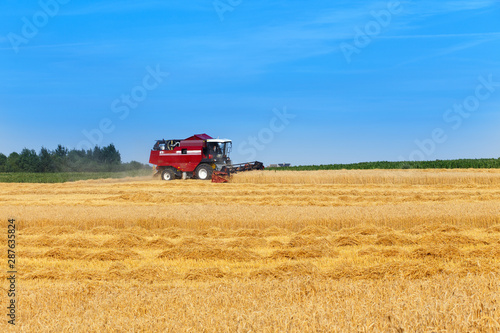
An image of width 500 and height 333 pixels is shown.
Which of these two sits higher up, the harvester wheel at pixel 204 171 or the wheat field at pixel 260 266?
the harvester wheel at pixel 204 171

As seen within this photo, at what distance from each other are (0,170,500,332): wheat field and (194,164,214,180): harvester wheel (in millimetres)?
9973

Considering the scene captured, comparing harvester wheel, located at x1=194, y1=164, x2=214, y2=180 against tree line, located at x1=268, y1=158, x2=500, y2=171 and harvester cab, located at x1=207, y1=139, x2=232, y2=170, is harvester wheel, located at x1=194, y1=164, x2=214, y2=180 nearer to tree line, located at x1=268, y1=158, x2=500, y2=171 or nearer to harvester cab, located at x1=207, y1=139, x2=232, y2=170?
harvester cab, located at x1=207, y1=139, x2=232, y2=170

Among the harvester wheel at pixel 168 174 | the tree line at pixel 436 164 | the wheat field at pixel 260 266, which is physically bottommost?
the wheat field at pixel 260 266

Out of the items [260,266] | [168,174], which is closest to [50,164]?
[168,174]

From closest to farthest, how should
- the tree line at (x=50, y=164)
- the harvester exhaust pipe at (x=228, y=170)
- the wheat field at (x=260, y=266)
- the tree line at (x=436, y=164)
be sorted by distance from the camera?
the wheat field at (x=260, y=266), the harvester exhaust pipe at (x=228, y=170), the tree line at (x=436, y=164), the tree line at (x=50, y=164)

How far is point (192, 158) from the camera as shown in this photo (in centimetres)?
3162

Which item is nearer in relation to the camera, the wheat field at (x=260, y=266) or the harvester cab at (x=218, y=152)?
the wheat field at (x=260, y=266)

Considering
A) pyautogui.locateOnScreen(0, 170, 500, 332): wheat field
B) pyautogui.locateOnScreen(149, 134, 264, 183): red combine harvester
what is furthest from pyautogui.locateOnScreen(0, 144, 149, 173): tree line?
pyautogui.locateOnScreen(0, 170, 500, 332): wheat field

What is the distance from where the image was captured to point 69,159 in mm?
60469

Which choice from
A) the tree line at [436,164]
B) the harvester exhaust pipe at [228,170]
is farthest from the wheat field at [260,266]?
the tree line at [436,164]

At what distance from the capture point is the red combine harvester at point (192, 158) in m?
31.5

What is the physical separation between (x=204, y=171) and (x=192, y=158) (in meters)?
1.16

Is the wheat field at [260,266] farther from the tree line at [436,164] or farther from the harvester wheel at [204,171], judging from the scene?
the tree line at [436,164]

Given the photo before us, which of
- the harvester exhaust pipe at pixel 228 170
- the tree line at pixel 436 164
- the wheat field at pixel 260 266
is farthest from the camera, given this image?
the tree line at pixel 436 164
